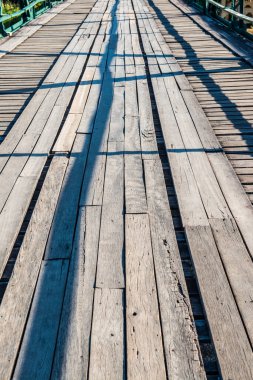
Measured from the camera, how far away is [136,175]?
3.47m

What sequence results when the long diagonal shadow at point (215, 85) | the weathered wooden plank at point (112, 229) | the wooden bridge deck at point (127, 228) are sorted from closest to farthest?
the wooden bridge deck at point (127, 228) < the weathered wooden plank at point (112, 229) < the long diagonal shadow at point (215, 85)

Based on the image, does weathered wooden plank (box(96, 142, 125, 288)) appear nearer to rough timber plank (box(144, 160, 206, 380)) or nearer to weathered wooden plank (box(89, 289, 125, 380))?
weathered wooden plank (box(89, 289, 125, 380))

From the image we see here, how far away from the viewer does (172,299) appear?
7.22 ft

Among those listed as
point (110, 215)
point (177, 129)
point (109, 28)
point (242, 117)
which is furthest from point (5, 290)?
point (109, 28)

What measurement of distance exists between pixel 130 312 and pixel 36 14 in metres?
13.4

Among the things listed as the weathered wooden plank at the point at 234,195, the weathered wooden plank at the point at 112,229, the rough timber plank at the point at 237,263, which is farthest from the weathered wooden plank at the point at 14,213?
the weathered wooden plank at the point at 234,195

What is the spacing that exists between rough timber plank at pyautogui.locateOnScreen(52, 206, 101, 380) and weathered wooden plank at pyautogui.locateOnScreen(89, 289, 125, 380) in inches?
1.3

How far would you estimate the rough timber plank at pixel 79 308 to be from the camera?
1.86 meters

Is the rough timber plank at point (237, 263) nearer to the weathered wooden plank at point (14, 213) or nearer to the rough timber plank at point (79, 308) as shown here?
the rough timber plank at point (79, 308)

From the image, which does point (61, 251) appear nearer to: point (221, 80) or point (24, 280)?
point (24, 280)

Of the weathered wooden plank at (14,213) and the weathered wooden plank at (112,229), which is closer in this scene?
the weathered wooden plank at (112,229)

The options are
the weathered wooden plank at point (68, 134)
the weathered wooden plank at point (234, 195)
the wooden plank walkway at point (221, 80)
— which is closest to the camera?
the weathered wooden plank at point (234, 195)

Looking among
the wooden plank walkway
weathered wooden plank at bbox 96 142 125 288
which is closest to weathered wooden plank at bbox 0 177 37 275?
weathered wooden plank at bbox 96 142 125 288

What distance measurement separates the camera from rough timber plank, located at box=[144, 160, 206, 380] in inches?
73.1
